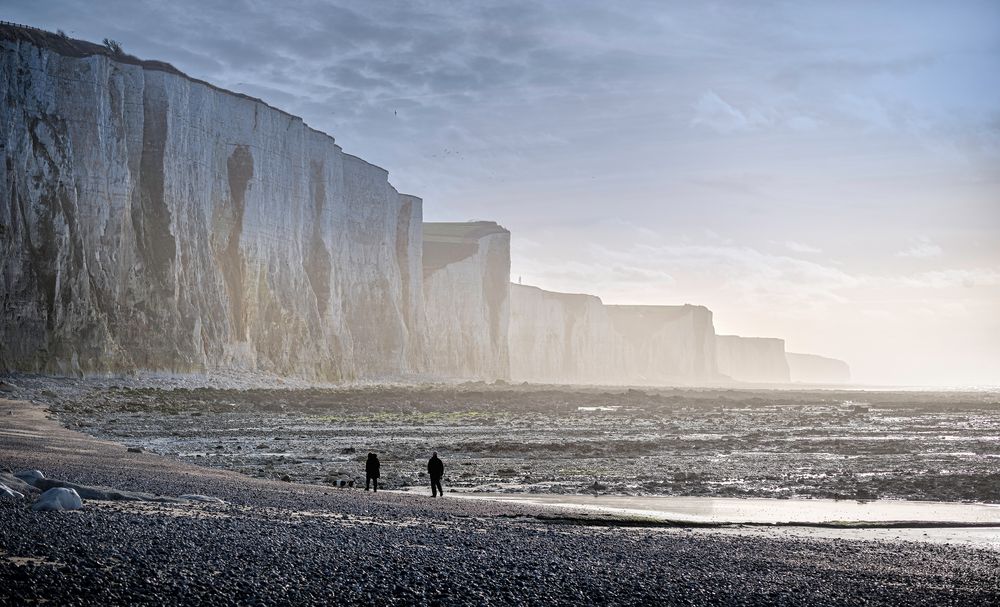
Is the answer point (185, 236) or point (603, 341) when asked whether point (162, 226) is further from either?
point (603, 341)

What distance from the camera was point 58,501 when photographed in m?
9.89

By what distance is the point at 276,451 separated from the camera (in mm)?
22625

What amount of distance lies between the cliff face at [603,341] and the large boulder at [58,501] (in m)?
107

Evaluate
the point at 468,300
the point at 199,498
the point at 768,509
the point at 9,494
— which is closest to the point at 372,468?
Result: the point at 199,498

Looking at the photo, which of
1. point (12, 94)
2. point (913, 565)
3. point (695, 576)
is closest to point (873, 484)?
point (913, 565)

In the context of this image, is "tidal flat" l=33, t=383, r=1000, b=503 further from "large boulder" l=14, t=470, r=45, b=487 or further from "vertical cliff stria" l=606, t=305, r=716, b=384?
"vertical cliff stria" l=606, t=305, r=716, b=384

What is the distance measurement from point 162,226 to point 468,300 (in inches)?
1897

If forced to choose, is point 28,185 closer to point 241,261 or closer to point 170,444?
point 241,261

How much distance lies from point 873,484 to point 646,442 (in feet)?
29.5

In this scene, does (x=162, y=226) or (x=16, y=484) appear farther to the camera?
(x=162, y=226)

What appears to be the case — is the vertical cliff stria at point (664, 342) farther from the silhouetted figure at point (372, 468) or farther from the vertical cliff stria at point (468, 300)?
the silhouetted figure at point (372, 468)

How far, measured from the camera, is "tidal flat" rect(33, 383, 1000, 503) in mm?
18312

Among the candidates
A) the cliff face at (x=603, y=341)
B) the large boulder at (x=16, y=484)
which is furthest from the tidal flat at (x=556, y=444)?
the cliff face at (x=603, y=341)

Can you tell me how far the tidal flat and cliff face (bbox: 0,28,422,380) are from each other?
15.2 feet
